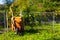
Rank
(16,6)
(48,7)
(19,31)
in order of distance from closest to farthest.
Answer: (19,31)
(16,6)
(48,7)

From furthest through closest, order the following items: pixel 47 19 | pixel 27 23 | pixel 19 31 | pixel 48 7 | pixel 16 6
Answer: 1. pixel 48 7
2. pixel 47 19
3. pixel 16 6
4. pixel 27 23
5. pixel 19 31

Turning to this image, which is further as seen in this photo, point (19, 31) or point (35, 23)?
point (35, 23)

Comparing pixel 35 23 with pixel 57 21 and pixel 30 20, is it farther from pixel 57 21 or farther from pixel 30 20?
pixel 57 21

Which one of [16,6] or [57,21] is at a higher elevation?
[16,6]

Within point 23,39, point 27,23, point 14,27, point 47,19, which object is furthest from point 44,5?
point 23,39

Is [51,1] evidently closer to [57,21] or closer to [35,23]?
[57,21]

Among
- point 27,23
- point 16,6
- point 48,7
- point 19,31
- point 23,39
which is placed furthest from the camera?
point 48,7

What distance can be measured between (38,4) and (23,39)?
44.0 ft

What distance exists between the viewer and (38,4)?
24.9m

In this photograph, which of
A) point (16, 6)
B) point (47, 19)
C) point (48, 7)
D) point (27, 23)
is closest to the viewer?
point (27, 23)

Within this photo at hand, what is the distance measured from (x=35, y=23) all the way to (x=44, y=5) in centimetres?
807

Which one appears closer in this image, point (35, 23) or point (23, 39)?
point (23, 39)

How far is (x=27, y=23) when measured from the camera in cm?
1778

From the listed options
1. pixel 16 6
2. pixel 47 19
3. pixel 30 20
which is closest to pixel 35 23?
pixel 30 20
